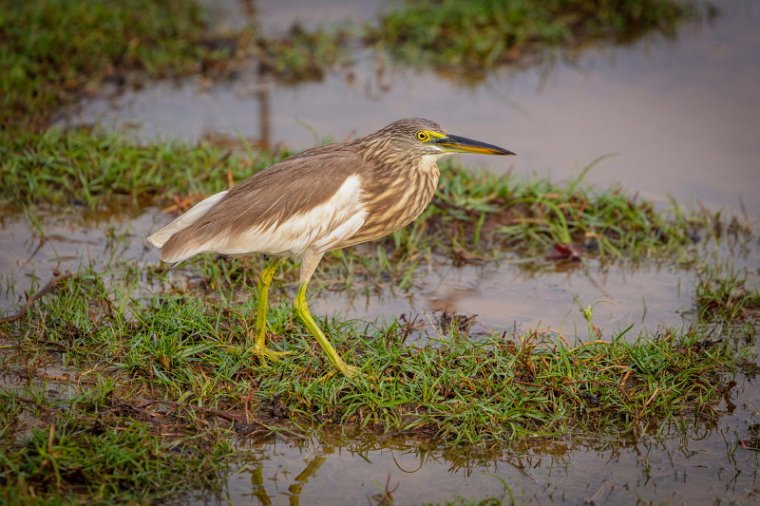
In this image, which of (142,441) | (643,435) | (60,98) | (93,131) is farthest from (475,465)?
(60,98)

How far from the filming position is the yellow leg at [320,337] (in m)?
4.77

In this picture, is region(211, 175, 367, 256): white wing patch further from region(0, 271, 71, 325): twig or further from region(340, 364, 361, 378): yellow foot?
region(0, 271, 71, 325): twig

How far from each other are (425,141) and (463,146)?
188mm

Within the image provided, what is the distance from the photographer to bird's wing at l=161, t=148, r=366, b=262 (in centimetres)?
477

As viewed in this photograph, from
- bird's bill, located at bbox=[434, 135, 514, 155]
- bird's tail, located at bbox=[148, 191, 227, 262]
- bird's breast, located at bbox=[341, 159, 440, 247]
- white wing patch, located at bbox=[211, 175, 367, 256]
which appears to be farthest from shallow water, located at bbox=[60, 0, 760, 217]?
bird's tail, located at bbox=[148, 191, 227, 262]

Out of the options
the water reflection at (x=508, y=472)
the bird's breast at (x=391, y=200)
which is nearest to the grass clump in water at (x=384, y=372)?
the water reflection at (x=508, y=472)

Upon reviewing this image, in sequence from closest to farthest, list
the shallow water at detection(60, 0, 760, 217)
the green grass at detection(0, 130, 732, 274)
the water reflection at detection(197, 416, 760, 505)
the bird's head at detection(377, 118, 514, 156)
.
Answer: the water reflection at detection(197, 416, 760, 505) → the bird's head at detection(377, 118, 514, 156) → the green grass at detection(0, 130, 732, 274) → the shallow water at detection(60, 0, 760, 217)

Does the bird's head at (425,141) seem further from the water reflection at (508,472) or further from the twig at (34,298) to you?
the twig at (34,298)

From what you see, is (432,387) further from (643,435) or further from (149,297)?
(149,297)

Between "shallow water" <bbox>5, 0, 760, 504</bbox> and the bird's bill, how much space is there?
0.89 m

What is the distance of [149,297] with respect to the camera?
5.39 m

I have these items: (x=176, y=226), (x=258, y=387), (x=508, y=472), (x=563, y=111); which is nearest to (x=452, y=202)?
(x=176, y=226)

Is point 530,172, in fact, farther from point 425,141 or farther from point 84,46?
point 84,46

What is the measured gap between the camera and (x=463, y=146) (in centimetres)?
509
